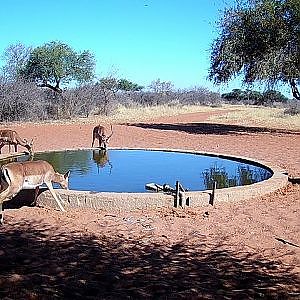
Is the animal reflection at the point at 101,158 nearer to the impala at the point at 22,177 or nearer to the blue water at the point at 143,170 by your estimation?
the blue water at the point at 143,170

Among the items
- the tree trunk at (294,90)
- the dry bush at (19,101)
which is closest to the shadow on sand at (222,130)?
the tree trunk at (294,90)

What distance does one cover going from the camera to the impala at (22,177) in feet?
29.0

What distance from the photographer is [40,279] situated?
5891 mm

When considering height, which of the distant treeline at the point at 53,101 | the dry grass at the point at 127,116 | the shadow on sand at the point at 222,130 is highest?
the distant treeline at the point at 53,101

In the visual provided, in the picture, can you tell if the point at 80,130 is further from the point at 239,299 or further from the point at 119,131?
the point at 239,299

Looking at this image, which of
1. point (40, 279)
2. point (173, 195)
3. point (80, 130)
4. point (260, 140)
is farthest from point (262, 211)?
point (80, 130)

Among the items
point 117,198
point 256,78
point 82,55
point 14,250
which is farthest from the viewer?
point 82,55

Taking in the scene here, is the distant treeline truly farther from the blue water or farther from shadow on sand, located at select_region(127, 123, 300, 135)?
the blue water

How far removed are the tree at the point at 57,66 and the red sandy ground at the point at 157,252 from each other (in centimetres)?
4164

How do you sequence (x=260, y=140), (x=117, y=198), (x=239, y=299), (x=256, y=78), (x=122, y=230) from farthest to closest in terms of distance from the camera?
(x=256, y=78) < (x=260, y=140) < (x=117, y=198) < (x=122, y=230) < (x=239, y=299)

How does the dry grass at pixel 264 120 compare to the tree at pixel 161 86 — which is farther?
the tree at pixel 161 86

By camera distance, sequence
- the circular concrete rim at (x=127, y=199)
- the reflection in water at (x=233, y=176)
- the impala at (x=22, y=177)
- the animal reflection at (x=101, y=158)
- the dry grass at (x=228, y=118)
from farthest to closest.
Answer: the dry grass at (x=228, y=118), the animal reflection at (x=101, y=158), the reflection in water at (x=233, y=176), the circular concrete rim at (x=127, y=199), the impala at (x=22, y=177)

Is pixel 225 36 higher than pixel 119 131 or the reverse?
higher

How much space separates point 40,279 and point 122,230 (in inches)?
105
